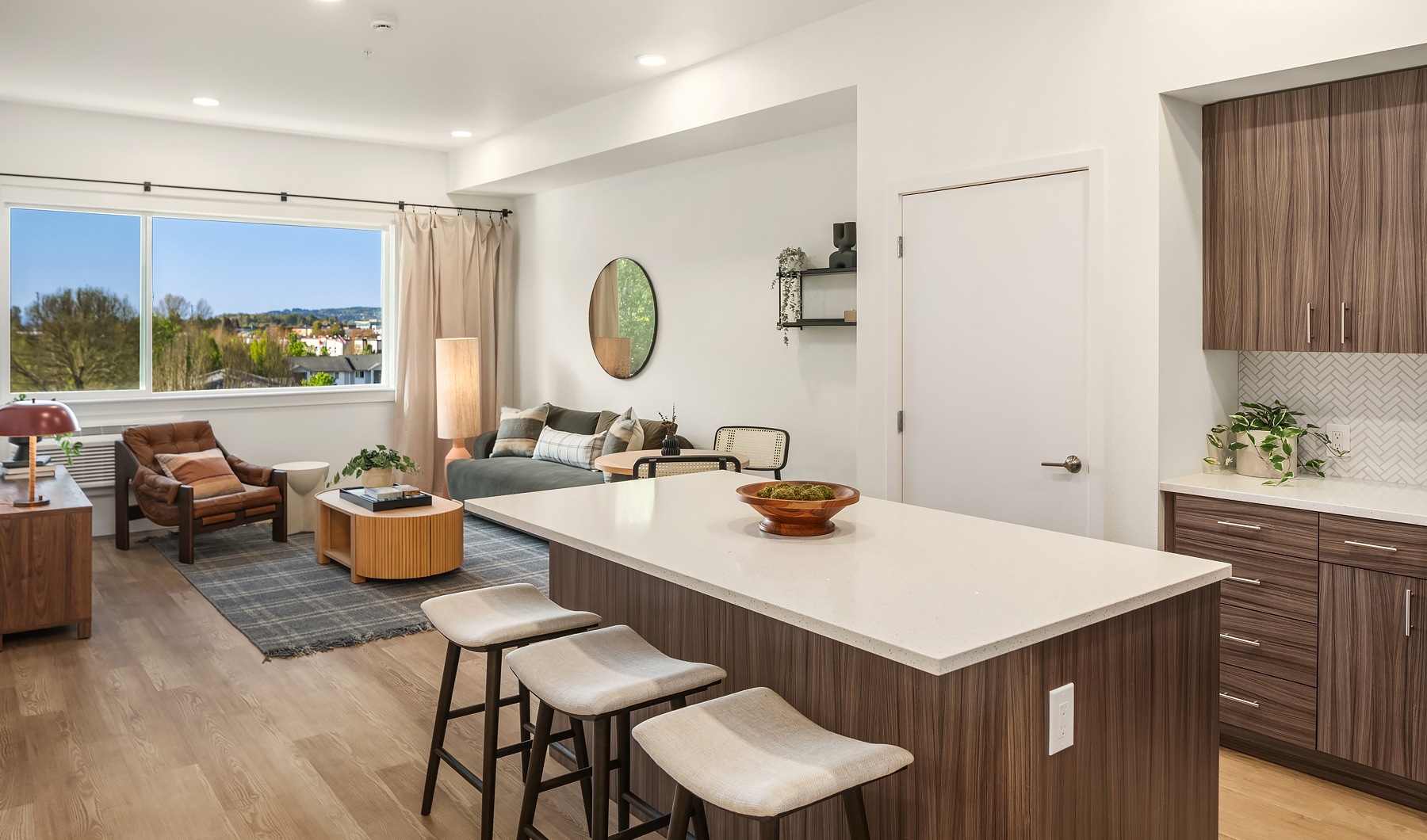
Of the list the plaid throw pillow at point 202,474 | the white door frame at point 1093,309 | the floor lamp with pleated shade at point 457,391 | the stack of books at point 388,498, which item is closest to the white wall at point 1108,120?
the white door frame at point 1093,309

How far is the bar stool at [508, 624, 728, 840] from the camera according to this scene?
76.2 inches

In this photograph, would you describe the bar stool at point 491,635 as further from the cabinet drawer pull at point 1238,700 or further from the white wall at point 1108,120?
the cabinet drawer pull at point 1238,700

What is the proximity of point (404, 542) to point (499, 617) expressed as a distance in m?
2.84

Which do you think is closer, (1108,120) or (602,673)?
(602,673)

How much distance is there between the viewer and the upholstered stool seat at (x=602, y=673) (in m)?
1.92

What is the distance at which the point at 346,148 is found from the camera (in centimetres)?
718

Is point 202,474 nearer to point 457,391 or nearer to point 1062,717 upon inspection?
point 457,391

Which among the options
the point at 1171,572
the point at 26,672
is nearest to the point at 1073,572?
the point at 1171,572

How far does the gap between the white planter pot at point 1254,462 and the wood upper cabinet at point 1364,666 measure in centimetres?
48

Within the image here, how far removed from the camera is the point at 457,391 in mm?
7102

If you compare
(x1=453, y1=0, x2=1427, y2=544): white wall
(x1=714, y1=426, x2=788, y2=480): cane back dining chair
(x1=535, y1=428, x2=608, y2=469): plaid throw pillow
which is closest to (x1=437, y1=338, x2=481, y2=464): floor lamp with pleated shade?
(x1=535, y1=428, x2=608, y2=469): plaid throw pillow

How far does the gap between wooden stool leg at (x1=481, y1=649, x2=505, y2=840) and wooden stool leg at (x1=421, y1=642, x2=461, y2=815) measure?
0.17 metres

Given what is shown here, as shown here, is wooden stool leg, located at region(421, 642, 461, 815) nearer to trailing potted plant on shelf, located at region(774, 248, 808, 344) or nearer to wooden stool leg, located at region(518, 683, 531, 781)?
wooden stool leg, located at region(518, 683, 531, 781)

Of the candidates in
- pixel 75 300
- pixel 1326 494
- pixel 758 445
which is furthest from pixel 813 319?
pixel 75 300
